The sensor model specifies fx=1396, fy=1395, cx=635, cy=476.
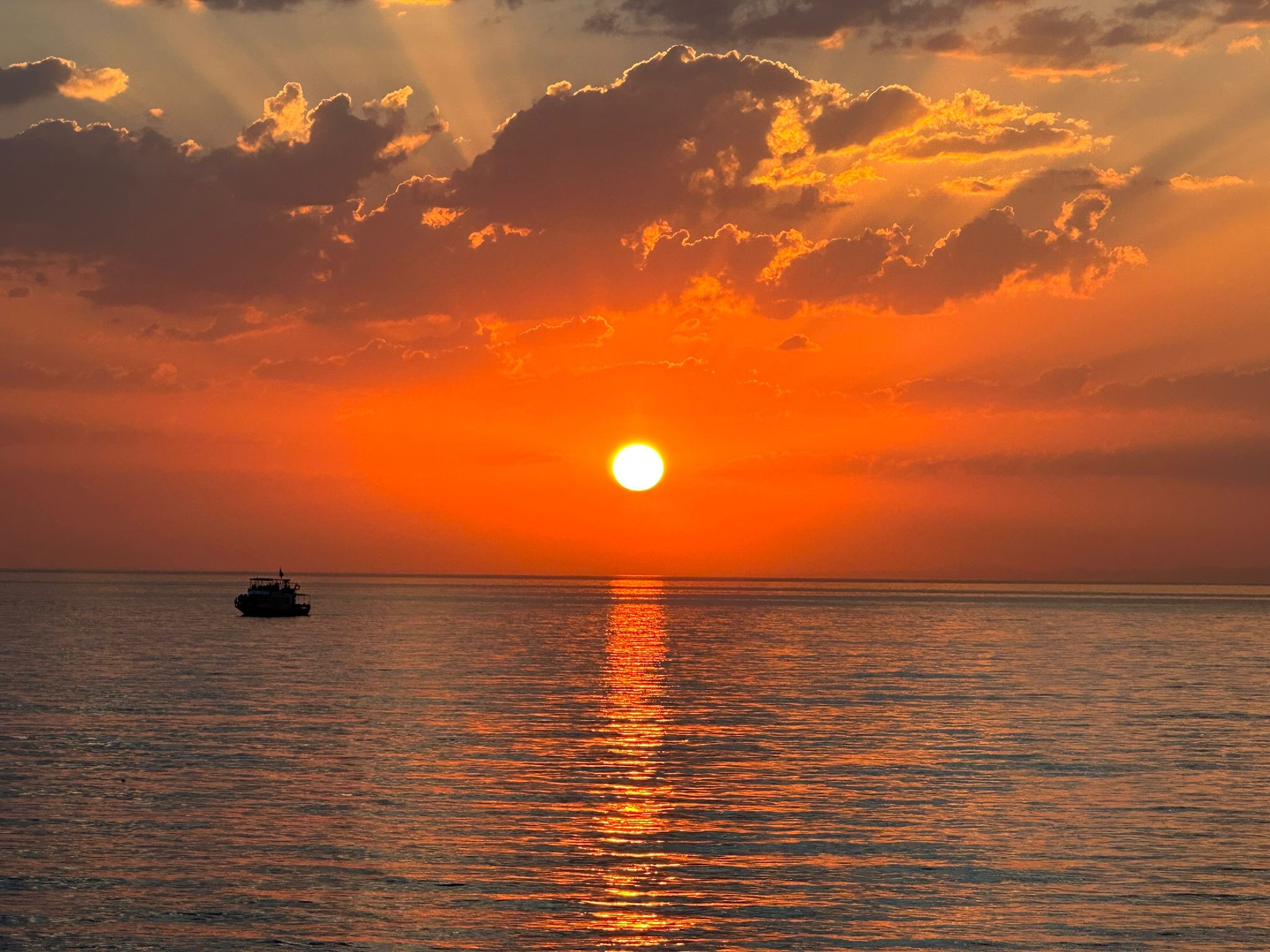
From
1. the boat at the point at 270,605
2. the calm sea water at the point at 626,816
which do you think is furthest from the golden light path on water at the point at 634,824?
the boat at the point at 270,605

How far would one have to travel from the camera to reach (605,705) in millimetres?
81875

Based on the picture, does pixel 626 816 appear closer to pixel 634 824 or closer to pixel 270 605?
pixel 634 824

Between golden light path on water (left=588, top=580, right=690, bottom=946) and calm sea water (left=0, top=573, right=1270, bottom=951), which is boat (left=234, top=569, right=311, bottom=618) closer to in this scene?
calm sea water (left=0, top=573, right=1270, bottom=951)

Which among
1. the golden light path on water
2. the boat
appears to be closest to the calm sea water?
the golden light path on water

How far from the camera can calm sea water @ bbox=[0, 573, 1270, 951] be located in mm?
32375

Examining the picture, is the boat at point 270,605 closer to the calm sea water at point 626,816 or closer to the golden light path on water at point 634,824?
the calm sea water at point 626,816

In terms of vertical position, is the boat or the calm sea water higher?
the boat

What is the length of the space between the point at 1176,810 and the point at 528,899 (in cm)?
2407

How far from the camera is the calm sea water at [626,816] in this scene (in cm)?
3238

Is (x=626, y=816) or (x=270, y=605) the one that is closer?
(x=626, y=816)

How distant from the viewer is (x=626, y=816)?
44.4 m

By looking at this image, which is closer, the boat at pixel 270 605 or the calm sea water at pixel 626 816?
the calm sea water at pixel 626 816

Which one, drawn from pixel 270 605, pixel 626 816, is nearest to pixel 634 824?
pixel 626 816

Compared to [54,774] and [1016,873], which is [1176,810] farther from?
[54,774]
